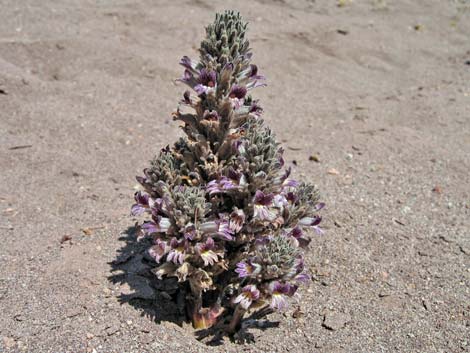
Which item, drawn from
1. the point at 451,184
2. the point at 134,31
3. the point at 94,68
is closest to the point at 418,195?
the point at 451,184

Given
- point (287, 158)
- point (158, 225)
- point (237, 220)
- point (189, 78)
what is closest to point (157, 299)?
point (158, 225)

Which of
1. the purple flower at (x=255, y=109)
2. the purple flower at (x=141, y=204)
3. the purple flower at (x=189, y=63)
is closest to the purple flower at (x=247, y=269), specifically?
the purple flower at (x=141, y=204)

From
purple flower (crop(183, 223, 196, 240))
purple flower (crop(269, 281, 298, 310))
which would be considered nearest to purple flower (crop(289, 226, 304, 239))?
purple flower (crop(269, 281, 298, 310))

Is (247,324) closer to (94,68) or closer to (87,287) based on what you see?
(87,287)

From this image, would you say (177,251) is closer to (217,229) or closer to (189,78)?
(217,229)

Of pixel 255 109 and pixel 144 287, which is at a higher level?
pixel 255 109

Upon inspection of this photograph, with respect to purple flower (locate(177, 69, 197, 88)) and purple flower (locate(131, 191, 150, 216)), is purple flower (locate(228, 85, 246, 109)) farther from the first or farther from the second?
purple flower (locate(131, 191, 150, 216))

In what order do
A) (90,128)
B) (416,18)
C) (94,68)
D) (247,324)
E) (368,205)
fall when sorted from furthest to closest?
1. (416,18)
2. (94,68)
3. (90,128)
4. (368,205)
5. (247,324)
